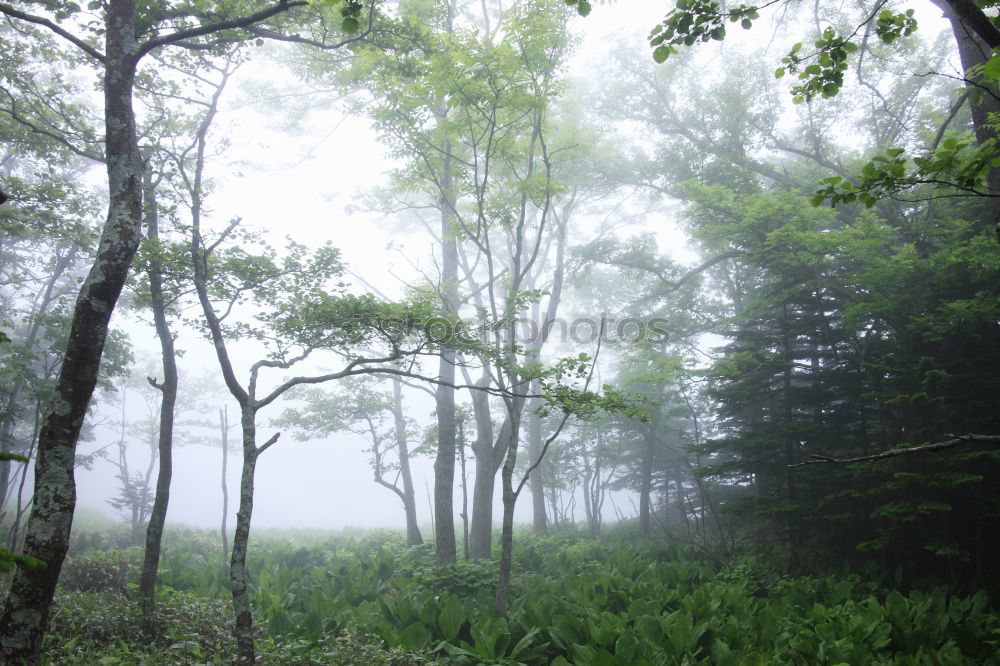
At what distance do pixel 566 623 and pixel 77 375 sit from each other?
5534mm

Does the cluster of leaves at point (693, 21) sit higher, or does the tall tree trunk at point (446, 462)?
the cluster of leaves at point (693, 21)

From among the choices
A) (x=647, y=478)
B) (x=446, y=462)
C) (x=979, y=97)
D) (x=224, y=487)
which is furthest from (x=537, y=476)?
(x=979, y=97)

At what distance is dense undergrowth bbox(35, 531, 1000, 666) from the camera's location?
5367mm

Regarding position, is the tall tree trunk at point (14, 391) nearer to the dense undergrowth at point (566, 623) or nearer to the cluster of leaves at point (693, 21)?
the dense undergrowth at point (566, 623)

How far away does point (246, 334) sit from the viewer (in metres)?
6.79

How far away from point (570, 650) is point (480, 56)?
7575 mm

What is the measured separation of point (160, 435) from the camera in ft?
26.1

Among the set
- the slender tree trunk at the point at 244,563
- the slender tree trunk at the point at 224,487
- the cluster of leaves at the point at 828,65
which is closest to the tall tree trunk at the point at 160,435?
the slender tree trunk at the point at 244,563

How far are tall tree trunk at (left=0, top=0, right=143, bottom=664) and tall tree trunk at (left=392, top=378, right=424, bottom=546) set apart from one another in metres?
11.4

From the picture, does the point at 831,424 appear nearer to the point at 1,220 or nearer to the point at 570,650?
the point at 570,650

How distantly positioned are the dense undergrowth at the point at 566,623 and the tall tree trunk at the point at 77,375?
148 centimetres

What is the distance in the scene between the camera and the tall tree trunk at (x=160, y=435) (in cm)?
716

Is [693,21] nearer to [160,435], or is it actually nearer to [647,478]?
[160,435]

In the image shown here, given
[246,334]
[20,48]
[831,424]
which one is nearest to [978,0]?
[246,334]
